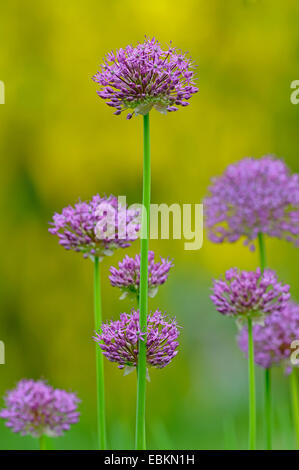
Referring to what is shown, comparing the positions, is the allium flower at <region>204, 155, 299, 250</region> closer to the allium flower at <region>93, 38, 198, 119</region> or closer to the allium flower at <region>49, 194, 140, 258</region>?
the allium flower at <region>49, 194, 140, 258</region>

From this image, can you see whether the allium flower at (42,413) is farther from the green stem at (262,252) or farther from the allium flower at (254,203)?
Result: the allium flower at (254,203)

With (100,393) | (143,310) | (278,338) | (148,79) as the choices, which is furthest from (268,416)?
(148,79)

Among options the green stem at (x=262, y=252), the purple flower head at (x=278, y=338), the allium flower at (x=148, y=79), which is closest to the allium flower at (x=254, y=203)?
the green stem at (x=262, y=252)

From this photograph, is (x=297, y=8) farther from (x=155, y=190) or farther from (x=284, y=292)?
(x=284, y=292)

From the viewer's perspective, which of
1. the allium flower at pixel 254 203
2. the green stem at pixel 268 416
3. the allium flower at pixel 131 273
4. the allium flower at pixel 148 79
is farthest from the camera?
the allium flower at pixel 254 203

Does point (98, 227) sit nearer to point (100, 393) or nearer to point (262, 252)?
point (100, 393)

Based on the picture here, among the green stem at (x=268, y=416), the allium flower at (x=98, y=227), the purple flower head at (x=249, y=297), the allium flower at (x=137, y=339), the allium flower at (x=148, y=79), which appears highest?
the allium flower at (x=148, y=79)
